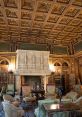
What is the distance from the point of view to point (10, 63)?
34.5 feet

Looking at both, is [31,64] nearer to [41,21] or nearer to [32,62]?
[32,62]

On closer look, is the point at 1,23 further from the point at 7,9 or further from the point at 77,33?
the point at 77,33

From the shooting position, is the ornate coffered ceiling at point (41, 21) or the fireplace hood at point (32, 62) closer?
the ornate coffered ceiling at point (41, 21)

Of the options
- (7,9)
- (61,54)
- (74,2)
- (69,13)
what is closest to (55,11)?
(69,13)

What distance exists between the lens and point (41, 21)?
7.47m

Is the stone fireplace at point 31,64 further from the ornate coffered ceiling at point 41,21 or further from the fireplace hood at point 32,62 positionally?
the ornate coffered ceiling at point 41,21

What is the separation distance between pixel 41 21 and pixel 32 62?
3578 millimetres

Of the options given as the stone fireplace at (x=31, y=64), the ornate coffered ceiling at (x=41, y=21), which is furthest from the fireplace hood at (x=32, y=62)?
the ornate coffered ceiling at (x=41, y=21)

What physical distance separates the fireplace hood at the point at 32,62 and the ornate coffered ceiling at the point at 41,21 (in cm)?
102

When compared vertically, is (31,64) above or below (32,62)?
below

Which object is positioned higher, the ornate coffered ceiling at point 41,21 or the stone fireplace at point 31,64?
the ornate coffered ceiling at point 41,21

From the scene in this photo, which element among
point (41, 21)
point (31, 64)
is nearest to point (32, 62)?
point (31, 64)

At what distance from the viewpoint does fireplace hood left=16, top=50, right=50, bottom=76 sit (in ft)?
33.3

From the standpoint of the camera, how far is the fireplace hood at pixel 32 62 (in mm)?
10141
